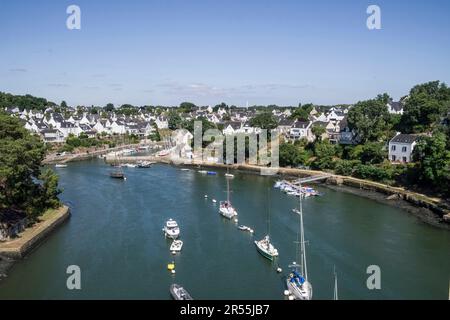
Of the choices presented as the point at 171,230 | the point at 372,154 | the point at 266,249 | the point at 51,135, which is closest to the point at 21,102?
the point at 51,135

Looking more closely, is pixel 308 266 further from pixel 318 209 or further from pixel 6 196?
pixel 6 196

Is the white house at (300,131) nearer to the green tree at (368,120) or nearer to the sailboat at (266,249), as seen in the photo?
the green tree at (368,120)

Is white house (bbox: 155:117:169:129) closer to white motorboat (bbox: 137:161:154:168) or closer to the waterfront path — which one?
the waterfront path

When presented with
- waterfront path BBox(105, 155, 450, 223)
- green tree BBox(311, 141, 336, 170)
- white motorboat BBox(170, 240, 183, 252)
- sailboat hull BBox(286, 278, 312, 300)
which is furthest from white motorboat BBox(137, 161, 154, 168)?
sailboat hull BBox(286, 278, 312, 300)

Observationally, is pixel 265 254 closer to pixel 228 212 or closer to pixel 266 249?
pixel 266 249

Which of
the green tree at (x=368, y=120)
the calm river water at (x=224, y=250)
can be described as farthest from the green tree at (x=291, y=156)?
the calm river water at (x=224, y=250)
